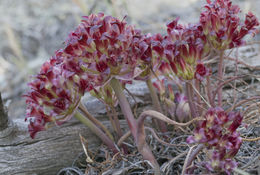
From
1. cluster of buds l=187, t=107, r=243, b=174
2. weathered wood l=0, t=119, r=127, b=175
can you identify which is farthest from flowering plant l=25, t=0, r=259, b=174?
weathered wood l=0, t=119, r=127, b=175

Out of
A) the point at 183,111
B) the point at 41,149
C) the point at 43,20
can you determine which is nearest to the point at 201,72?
the point at 183,111

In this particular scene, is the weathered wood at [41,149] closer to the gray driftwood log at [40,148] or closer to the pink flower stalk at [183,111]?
the gray driftwood log at [40,148]

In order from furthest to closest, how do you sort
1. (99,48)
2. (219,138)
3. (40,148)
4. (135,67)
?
(40,148)
(135,67)
(99,48)
(219,138)

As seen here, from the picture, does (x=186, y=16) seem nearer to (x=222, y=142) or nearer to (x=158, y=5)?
(x=158, y=5)

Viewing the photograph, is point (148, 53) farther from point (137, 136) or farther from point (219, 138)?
point (219, 138)

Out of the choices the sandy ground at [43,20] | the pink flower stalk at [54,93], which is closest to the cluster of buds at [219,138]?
the pink flower stalk at [54,93]

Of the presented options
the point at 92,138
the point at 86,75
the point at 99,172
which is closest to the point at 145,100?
the point at 92,138
